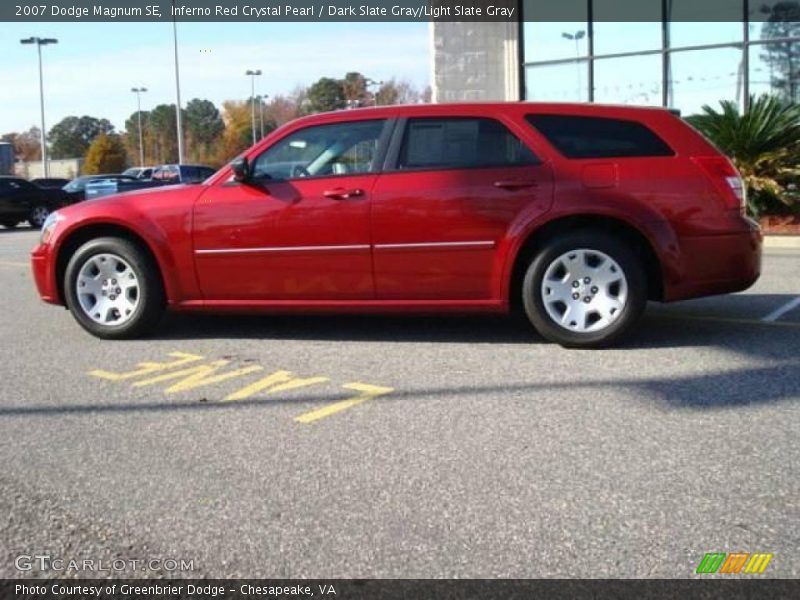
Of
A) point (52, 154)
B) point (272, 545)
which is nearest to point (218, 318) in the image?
point (272, 545)

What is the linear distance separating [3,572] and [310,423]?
177cm

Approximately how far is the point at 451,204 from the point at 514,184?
1.45ft

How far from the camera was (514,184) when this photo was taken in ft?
19.2

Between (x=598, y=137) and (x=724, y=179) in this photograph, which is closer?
(x=724, y=179)

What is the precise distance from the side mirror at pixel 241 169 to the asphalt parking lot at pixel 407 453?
123 centimetres

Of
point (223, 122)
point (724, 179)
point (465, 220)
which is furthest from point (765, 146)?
point (223, 122)

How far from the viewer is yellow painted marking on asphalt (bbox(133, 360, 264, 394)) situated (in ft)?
17.3

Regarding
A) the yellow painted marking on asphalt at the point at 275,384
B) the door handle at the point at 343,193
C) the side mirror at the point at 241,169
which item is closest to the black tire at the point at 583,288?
the door handle at the point at 343,193

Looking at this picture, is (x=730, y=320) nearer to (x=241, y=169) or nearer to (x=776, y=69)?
(x=241, y=169)

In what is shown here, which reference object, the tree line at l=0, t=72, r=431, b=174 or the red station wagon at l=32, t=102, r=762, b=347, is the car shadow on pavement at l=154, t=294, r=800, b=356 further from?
the tree line at l=0, t=72, r=431, b=174

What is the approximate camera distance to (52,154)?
122062mm

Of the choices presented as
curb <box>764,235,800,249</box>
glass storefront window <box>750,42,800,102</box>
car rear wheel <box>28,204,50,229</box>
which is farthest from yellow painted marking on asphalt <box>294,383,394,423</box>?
car rear wheel <box>28,204,50,229</box>

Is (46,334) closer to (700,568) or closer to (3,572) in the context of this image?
(3,572)

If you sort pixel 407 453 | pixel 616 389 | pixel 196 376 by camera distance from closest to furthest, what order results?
pixel 407 453 → pixel 616 389 → pixel 196 376
